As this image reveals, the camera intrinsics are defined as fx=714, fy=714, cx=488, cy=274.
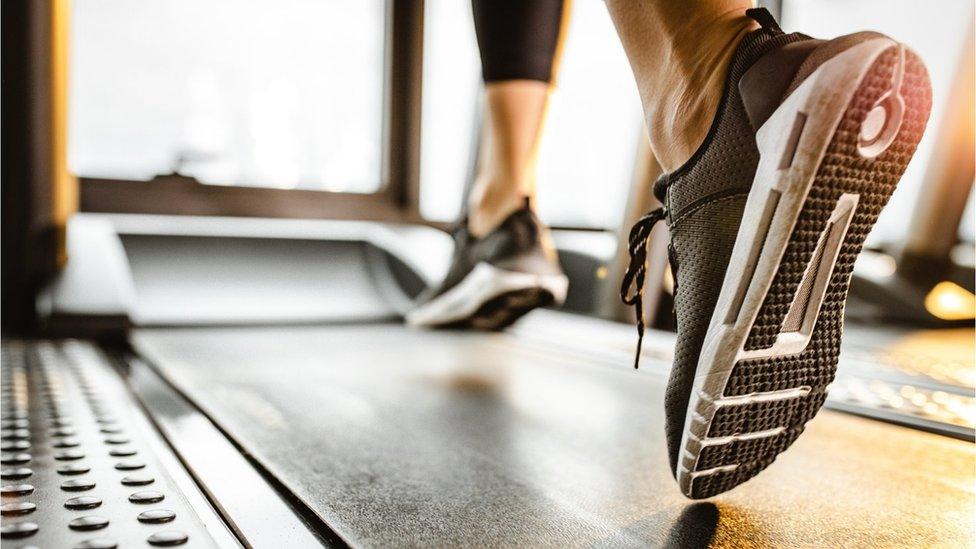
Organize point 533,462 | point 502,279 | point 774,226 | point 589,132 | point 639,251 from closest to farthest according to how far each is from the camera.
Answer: point 774,226 < point 639,251 < point 533,462 < point 502,279 < point 589,132

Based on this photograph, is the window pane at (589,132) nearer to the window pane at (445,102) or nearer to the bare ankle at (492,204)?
the window pane at (445,102)

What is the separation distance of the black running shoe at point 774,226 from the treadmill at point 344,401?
4.5 inches

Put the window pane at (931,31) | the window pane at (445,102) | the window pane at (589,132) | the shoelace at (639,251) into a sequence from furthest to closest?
the window pane at (445,102) < the window pane at (589,132) < the window pane at (931,31) < the shoelace at (639,251)

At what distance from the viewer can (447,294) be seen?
1459 mm

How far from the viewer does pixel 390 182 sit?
10.4 ft

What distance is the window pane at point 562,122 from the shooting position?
2744 mm

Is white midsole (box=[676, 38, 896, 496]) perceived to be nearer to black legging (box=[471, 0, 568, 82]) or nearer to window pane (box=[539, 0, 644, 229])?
black legging (box=[471, 0, 568, 82])

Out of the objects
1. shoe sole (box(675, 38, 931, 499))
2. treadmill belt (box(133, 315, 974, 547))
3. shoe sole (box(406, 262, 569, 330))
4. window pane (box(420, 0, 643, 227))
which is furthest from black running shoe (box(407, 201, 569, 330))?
window pane (box(420, 0, 643, 227))

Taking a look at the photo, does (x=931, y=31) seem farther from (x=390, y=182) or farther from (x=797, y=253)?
(x=797, y=253)

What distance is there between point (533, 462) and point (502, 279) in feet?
1.66

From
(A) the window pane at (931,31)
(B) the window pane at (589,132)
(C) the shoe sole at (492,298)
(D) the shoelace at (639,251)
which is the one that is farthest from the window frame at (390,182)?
→ (D) the shoelace at (639,251)

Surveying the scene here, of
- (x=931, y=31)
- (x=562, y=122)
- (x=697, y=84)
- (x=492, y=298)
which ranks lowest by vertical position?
(x=492, y=298)

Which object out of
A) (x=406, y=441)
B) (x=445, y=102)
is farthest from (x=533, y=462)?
(x=445, y=102)

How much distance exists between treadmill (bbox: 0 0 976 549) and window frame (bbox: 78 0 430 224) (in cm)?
2
